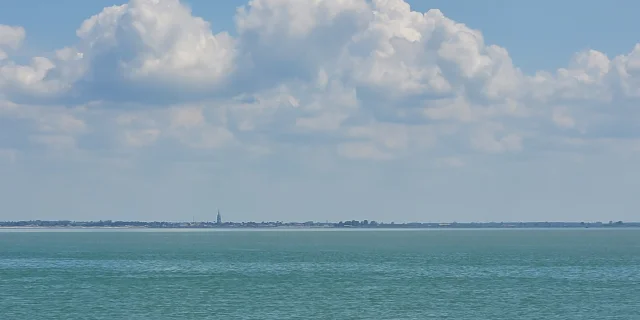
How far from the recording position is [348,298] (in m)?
81.2

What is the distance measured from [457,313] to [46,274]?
60.5 meters

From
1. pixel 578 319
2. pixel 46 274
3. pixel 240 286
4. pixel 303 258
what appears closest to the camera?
pixel 578 319

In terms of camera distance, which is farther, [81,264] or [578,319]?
[81,264]

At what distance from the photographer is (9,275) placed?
10781cm

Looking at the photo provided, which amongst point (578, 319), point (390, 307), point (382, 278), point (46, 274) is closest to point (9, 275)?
point (46, 274)

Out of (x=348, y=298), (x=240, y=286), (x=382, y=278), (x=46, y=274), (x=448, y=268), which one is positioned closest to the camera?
(x=348, y=298)

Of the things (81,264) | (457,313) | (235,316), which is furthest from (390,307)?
(81,264)

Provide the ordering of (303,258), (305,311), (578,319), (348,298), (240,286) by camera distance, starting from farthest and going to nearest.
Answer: (303,258) → (240,286) → (348,298) → (305,311) → (578,319)

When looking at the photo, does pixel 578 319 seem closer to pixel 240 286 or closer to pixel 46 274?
pixel 240 286

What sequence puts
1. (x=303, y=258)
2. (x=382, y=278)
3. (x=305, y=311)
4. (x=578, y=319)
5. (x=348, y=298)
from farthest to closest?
(x=303, y=258) < (x=382, y=278) < (x=348, y=298) < (x=305, y=311) < (x=578, y=319)

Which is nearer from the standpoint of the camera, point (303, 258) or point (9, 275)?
point (9, 275)

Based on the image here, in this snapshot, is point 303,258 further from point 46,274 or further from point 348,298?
point 348,298

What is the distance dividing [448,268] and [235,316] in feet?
187

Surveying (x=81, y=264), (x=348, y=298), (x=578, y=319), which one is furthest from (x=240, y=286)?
(x=81, y=264)
